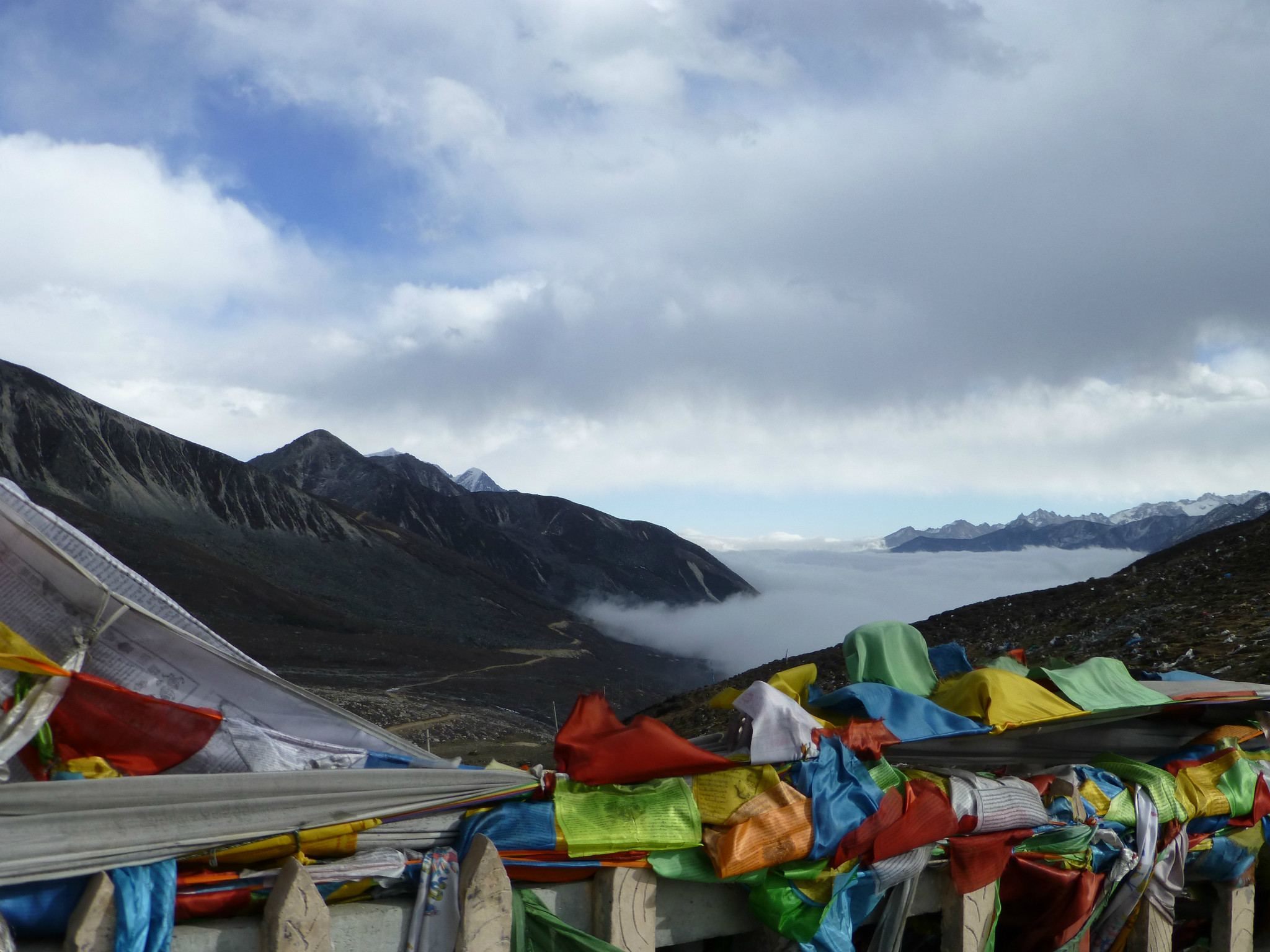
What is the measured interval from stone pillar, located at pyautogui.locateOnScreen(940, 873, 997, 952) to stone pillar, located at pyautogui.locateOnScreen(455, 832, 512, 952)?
2.14 m

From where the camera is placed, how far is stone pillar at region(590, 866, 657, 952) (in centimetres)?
368

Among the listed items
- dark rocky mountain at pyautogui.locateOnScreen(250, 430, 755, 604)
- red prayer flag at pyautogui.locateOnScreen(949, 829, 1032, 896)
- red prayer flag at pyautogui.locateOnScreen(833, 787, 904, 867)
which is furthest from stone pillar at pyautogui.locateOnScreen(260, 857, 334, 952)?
dark rocky mountain at pyautogui.locateOnScreen(250, 430, 755, 604)

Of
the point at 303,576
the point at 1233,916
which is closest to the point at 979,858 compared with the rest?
Answer: the point at 1233,916

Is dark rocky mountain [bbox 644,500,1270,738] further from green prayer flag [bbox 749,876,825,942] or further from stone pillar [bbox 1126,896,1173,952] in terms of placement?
green prayer flag [bbox 749,876,825,942]

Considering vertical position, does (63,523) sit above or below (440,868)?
above

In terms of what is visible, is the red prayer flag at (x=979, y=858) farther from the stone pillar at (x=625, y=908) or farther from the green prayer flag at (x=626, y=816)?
the stone pillar at (x=625, y=908)

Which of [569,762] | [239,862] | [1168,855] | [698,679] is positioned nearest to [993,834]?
[1168,855]

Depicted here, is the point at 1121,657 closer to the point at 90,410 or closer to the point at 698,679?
the point at 698,679

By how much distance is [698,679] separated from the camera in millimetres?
73312

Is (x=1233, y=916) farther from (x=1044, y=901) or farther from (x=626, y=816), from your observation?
(x=626, y=816)

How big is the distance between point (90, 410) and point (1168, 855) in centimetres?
8754

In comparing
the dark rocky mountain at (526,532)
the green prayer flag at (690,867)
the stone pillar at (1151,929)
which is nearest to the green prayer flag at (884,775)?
the green prayer flag at (690,867)

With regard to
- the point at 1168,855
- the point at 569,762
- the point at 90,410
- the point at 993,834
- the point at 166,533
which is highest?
the point at 90,410

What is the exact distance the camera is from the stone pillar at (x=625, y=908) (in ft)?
12.1
